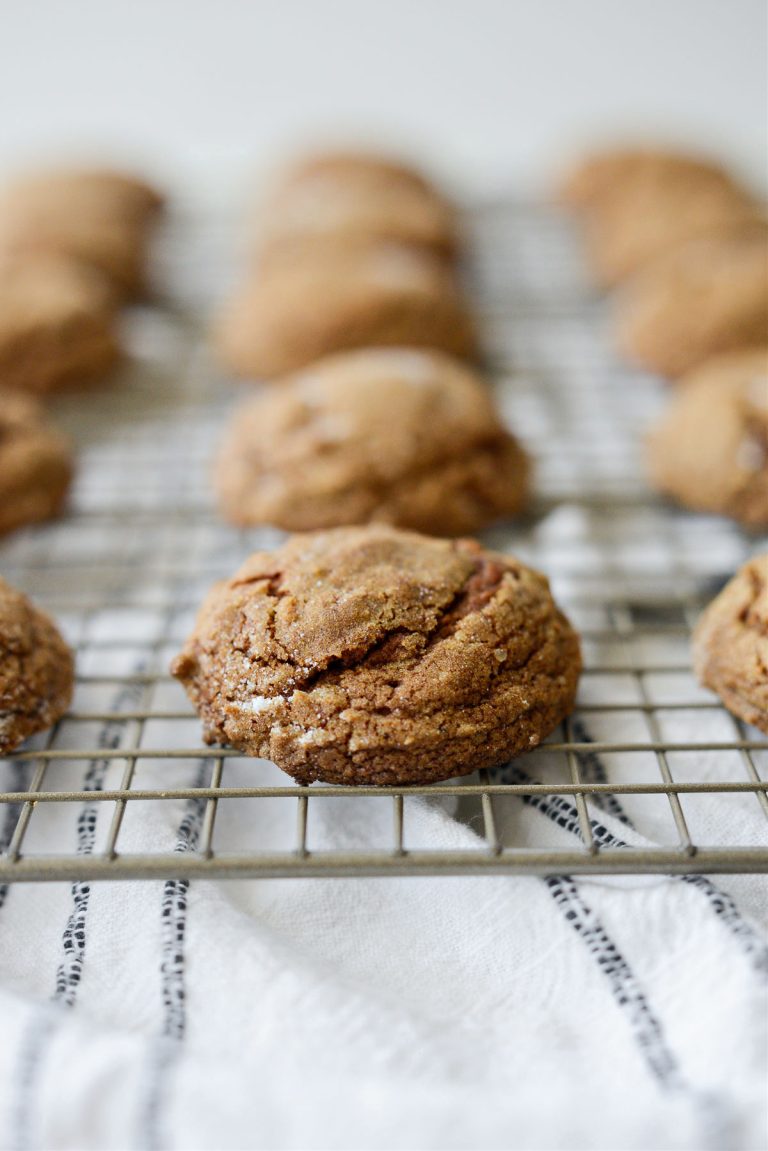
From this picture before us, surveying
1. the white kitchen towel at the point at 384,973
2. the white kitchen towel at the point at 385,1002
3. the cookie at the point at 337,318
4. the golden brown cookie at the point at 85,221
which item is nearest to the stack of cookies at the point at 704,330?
the white kitchen towel at the point at 384,973

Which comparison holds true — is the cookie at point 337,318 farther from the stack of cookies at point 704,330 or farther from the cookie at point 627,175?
the cookie at point 627,175

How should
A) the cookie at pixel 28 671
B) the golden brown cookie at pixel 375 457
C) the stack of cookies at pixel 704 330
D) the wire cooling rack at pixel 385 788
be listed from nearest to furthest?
the wire cooling rack at pixel 385 788
the cookie at pixel 28 671
the stack of cookies at pixel 704 330
the golden brown cookie at pixel 375 457

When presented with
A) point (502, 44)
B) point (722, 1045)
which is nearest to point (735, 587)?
point (722, 1045)

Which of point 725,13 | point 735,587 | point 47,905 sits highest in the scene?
point 725,13

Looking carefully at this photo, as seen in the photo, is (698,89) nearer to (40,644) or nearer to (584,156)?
(584,156)

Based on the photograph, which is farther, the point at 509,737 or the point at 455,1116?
the point at 509,737

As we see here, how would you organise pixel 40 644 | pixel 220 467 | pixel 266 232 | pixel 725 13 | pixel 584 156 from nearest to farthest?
1. pixel 40 644
2. pixel 220 467
3. pixel 266 232
4. pixel 584 156
5. pixel 725 13

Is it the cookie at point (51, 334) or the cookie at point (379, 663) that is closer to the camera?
the cookie at point (379, 663)
